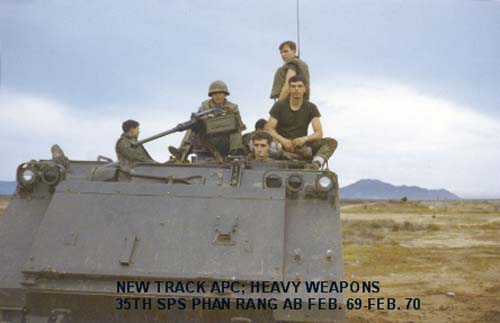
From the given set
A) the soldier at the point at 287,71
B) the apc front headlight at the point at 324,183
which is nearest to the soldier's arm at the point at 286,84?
the soldier at the point at 287,71

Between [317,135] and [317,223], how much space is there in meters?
2.28

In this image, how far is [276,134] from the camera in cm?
703

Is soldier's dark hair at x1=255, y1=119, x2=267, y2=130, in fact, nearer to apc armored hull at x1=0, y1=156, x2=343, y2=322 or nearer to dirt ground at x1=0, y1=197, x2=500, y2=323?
apc armored hull at x1=0, y1=156, x2=343, y2=322

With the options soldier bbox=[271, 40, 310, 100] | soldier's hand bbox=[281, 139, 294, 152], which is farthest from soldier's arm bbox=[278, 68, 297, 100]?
soldier's hand bbox=[281, 139, 294, 152]

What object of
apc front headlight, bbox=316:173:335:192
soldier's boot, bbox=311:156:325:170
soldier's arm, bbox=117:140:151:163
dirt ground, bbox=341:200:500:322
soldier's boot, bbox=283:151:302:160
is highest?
soldier's arm, bbox=117:140:151:163

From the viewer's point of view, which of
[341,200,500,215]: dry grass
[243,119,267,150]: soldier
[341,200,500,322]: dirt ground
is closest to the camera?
[243,119,267,150]: soldier

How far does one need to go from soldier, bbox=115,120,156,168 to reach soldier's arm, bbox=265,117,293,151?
1.49m

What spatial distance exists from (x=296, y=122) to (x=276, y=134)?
351 mm

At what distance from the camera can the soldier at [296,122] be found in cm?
686

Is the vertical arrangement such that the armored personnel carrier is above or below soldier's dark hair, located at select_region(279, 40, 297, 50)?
below

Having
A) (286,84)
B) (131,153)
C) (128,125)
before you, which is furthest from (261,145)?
(128,125)

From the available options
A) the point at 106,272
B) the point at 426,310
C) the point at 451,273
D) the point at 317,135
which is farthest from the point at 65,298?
the point at 451,273

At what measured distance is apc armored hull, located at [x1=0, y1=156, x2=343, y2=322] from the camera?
4371mm

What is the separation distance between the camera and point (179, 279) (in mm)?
4348
